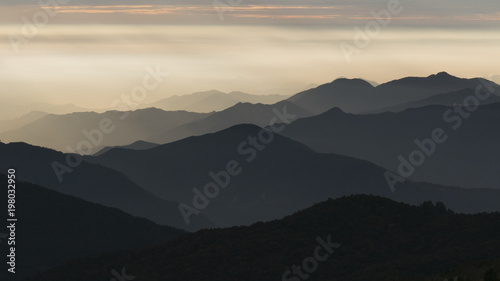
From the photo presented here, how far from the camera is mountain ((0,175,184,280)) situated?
437 ft

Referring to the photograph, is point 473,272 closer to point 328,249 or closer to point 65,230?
point 328,249

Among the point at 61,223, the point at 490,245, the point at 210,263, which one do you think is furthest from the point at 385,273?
the point at 61,223

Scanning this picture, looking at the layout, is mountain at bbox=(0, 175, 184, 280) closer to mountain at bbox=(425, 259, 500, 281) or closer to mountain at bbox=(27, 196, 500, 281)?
mountain at bbox=(27, 196, 500, 281)

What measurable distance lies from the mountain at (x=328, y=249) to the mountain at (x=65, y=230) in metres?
25.8

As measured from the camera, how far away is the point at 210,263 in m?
96.2

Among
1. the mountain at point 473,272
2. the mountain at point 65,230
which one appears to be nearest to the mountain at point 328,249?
the mountain at point 473,272

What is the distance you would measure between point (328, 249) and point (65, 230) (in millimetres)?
59519

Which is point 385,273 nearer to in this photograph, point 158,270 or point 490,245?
point 490,245

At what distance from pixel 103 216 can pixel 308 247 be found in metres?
61.9

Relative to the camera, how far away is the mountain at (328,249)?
89438 mm

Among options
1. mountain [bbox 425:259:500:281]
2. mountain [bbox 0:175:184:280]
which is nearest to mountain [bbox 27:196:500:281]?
mountain [bbox 425:259:500:281]

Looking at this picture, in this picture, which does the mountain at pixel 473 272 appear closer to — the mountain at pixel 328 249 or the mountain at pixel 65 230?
the mountain at pixel 328 249

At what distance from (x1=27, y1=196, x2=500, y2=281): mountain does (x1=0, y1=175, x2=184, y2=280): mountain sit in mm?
25762

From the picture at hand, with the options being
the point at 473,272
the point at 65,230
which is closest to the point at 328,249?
the point at 473,272
